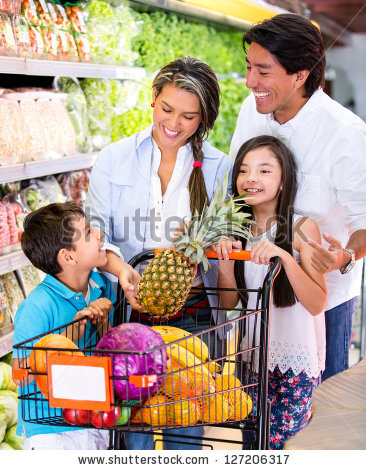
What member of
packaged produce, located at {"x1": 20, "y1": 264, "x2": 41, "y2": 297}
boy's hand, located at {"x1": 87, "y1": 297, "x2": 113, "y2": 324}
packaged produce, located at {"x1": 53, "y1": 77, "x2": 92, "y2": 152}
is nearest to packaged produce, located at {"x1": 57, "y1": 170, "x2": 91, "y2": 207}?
packaged produce, located at {"x1": 53, "y1": 77, "x2": 92, "y2": 152}

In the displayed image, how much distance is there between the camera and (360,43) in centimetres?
1413

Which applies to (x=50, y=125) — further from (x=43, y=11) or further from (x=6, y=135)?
(x=43, y=11)

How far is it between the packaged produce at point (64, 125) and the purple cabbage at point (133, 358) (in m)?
2.29

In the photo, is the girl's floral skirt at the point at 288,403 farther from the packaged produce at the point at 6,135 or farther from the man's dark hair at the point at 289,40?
the packaged produce at the point at 6,135

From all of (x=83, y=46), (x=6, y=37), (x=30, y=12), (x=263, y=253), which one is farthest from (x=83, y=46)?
(x=263, y=253)

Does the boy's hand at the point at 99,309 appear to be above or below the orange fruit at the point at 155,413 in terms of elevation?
above

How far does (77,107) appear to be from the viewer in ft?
12.3

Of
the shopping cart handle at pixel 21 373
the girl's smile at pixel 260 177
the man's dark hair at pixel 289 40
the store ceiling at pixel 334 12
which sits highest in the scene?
the store ceiling at pixel 334 12

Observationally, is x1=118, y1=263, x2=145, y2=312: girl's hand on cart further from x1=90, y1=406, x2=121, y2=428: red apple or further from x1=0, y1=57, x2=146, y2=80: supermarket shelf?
x1=0, y1=57, x2=146, y2=80: supermarket shelf

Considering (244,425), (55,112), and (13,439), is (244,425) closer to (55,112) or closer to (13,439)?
(13,439)

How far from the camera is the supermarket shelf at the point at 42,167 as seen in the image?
2.83 meters

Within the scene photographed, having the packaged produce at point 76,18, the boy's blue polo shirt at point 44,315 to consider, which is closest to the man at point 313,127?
the boy's blue polo shirt at point 44,315

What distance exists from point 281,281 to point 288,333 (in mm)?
212

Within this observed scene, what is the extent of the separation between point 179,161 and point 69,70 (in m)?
1.45
